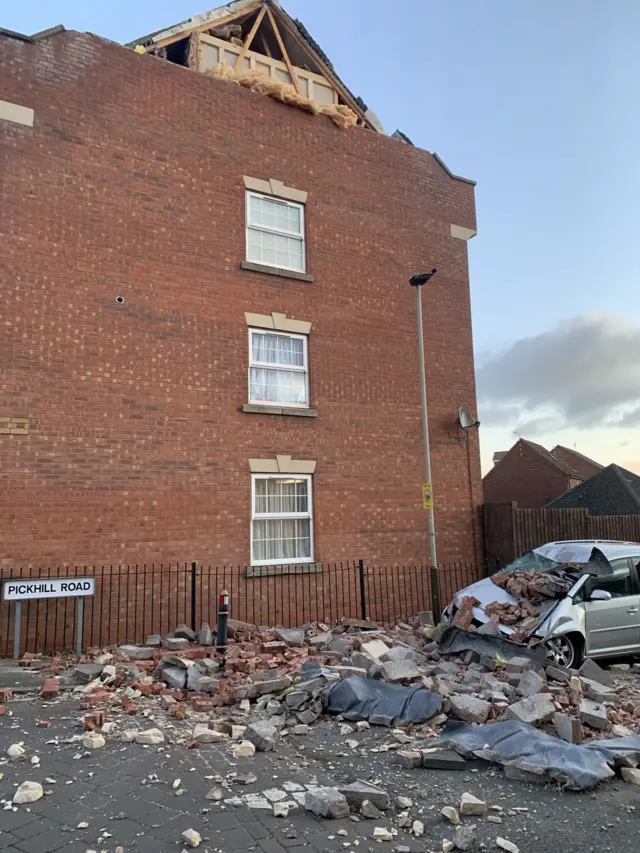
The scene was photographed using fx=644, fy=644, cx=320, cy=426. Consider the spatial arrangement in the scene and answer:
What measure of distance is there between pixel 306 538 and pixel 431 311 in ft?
20.4

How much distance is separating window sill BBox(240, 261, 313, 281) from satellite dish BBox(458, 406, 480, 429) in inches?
181

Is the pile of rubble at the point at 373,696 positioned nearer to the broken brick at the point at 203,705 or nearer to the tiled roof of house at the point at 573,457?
the broken brick at the point at 203,705

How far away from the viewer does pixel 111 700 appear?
7.29 meters

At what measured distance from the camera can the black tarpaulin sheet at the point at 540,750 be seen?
16.2 feet

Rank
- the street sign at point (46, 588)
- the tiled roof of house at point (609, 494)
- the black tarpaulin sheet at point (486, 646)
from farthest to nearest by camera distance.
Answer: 1. the tiled roof of house at point (609, 494)
2. the street sign at point (46, 588)
3. the black tarpaulin sheet at point (486, 646)

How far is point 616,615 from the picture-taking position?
9.30 metres

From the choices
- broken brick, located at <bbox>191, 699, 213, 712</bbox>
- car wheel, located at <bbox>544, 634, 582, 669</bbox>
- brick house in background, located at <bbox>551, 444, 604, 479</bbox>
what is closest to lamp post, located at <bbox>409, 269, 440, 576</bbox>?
car wheel, located at <bbox>544, 634, 582, 669</bbox>

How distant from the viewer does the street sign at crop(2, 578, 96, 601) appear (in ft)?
30.3

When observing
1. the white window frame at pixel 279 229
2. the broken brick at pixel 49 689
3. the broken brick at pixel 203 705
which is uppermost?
the white window frame at pixel 279 229

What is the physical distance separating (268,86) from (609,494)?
25.5 meters

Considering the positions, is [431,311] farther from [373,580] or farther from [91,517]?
[91,517]

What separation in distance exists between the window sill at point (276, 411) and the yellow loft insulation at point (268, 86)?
266 inches

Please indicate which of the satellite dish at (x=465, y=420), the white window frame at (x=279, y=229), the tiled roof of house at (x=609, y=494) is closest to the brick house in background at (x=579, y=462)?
the tiled roof of house at (x=609, y=494)

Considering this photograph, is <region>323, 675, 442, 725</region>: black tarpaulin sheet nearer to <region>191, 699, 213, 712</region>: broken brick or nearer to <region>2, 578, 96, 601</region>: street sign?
<region>191, 699, 213, 712</region>: broken brick
